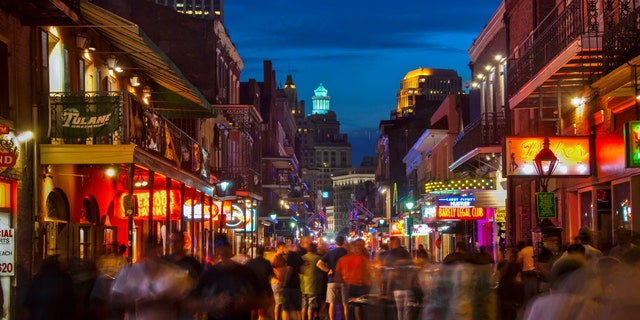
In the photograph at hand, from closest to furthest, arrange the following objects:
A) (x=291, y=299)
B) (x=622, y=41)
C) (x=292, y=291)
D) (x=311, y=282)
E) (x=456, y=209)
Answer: (x=622, y=41)
(x=291, y=299)
(x=292, y=291)
(x=311, y=282)
(x=456, y=209)

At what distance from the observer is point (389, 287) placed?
1758 centimetres

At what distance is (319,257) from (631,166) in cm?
870

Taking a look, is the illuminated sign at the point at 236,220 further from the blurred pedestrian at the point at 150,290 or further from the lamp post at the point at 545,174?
the blurred pedestrian at the point at 150,290

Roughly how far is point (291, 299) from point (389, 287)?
3.88m

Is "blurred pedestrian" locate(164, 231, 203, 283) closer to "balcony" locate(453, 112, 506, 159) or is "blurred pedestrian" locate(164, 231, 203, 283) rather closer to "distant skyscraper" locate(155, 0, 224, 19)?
"balcony" locate(453, 112, 506, 159)

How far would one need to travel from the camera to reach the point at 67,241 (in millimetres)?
22422

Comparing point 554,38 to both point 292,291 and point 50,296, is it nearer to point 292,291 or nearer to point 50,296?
point 292,291

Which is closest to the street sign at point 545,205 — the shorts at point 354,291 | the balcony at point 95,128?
the shorts at point 354,291

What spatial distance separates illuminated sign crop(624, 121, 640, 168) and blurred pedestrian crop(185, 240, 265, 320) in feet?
20.2

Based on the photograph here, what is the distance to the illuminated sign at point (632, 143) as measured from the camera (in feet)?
49.8

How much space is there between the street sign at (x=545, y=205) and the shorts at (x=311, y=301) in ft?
16.2

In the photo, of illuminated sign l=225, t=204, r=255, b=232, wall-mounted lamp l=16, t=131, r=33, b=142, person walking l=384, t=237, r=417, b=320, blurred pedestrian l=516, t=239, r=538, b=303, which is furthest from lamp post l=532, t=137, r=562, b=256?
illuminated sign l=225, t=204, r=255, b=232

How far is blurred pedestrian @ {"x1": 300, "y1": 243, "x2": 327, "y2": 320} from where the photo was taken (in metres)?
22.4

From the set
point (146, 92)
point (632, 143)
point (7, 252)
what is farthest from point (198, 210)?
point (632, 143)
